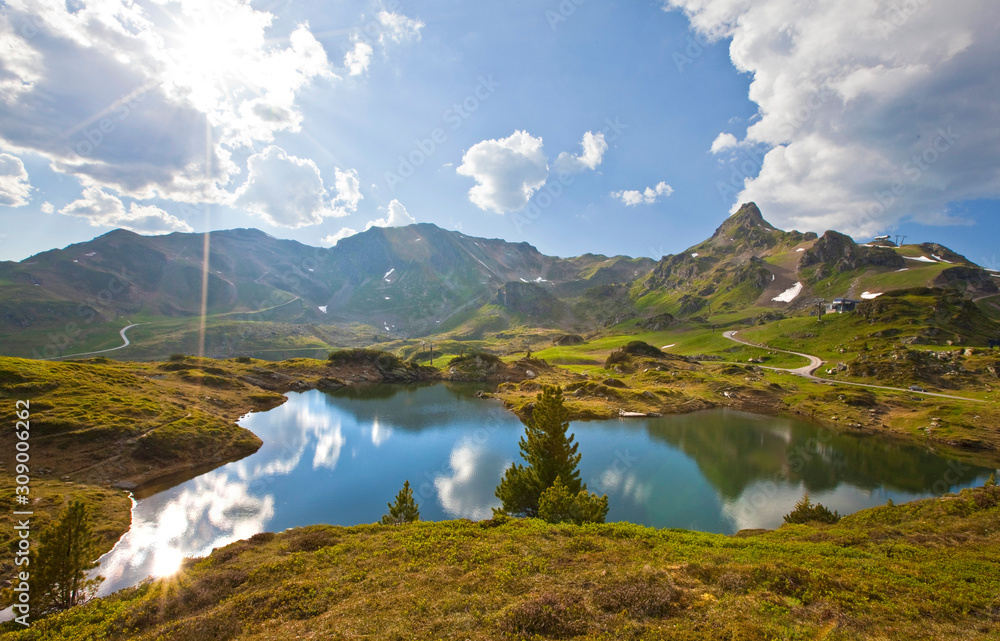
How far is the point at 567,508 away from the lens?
25.7 meters

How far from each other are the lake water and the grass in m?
14.1

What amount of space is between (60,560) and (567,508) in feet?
93.3

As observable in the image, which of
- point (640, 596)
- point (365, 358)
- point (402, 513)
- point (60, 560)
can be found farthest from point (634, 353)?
point (60, 560)

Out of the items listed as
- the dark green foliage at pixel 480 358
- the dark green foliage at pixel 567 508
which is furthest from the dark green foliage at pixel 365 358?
the dark green foliage at pixel 567 508

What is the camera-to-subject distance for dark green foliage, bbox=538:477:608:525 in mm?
25438

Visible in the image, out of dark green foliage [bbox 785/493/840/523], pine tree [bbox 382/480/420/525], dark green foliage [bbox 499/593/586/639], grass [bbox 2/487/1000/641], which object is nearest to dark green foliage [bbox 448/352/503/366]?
pine tree [bbox 382/480/420/525]

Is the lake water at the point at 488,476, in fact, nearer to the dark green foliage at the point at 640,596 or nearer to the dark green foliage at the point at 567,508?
the dark green foliage at the point at 567,508

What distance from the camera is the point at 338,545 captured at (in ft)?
75.0

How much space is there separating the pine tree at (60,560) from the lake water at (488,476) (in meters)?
8.83

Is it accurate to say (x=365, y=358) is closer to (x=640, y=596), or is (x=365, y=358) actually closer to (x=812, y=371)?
(x=640, y=596)

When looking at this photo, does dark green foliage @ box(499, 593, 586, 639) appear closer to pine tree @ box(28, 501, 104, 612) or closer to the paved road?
pine tree @ box(28, 501, 104, 612)

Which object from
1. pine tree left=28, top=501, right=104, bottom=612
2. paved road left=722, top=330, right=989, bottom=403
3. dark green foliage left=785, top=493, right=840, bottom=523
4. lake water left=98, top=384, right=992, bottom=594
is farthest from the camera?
paved road left=722, top=330, right=989, bottom=403

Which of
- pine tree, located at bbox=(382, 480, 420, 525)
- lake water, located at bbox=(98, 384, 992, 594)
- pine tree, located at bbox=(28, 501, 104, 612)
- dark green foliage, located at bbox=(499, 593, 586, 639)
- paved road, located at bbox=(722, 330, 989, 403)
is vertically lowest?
lake water, located at bbox=(98, 384, 992, 594)

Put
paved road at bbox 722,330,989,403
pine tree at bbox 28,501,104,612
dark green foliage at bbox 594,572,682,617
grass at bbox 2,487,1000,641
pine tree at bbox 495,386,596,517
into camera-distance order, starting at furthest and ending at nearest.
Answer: paved road at bbox 722,330,989,403
pine tree at bbox 495,386,596,517
pine tree at bbox 28,501,104,612
dark green foliage at bbox 594,572,682,617
grass at bbox 2,487,1000,641
